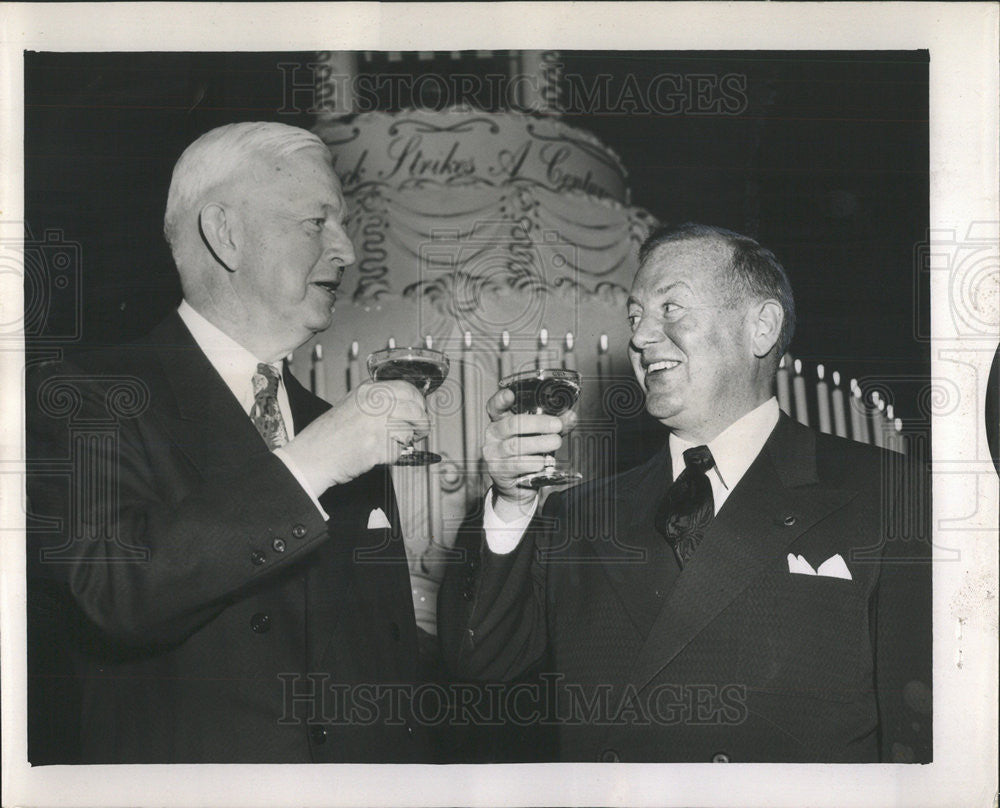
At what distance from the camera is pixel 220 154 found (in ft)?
7.24

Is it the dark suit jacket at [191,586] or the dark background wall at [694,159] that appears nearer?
the dark suit jacket at [191,586]

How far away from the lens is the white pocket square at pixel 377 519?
7.17ft

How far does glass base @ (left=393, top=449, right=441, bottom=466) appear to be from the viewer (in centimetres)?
219

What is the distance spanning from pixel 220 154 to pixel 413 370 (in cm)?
60

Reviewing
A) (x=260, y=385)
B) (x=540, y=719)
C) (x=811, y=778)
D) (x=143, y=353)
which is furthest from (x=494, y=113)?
(x=811, y=778)

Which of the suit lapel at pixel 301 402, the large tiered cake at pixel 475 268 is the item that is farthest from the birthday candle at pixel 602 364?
the suit lapel at pixel 301 402

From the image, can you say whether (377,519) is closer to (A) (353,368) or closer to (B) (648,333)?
(A) (353,368)

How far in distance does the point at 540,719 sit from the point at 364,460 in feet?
2.12

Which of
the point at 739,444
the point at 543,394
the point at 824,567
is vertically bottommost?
the point at 824,567

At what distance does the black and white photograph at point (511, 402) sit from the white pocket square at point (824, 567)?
13 mm

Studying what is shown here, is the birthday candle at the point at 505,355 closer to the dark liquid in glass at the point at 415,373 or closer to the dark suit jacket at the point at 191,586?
the dark liquid in glass at the point at 415,373

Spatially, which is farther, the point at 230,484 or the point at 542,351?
the point at 542,351

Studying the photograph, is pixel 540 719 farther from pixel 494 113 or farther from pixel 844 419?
pixel 494 113

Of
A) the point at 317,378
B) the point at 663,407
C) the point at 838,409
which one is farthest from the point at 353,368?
the point at 838,409
